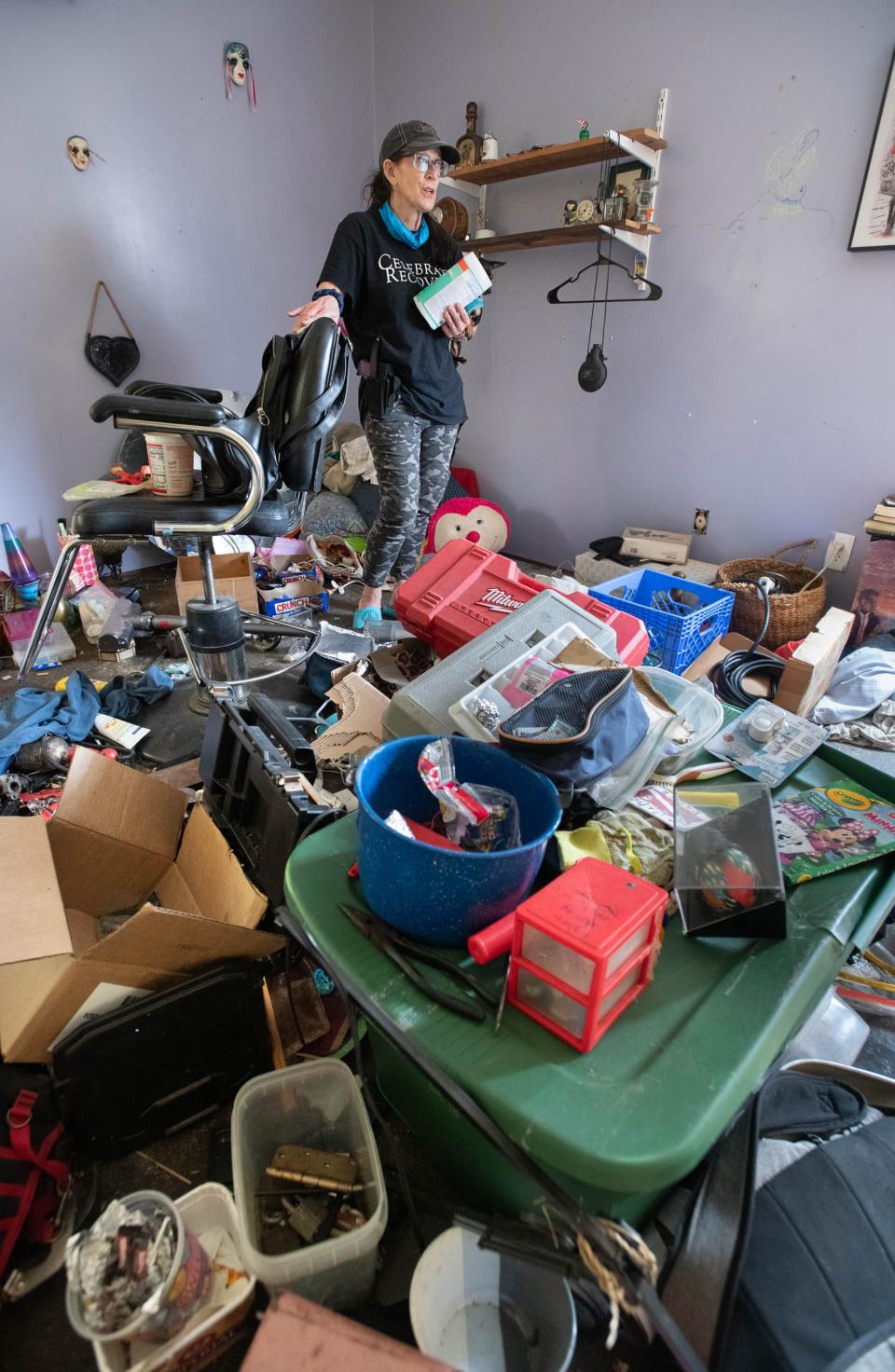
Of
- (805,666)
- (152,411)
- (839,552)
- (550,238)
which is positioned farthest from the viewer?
(550,238)

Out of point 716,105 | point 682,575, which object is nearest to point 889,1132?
A: point 682,575

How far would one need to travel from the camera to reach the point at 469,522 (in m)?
3.03

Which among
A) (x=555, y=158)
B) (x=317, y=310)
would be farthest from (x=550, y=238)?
(x=317, y=310)

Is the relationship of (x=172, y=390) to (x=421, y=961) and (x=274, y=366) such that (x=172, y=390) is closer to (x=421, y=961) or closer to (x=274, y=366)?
(x=274, y=366)

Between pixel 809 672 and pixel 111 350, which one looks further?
pixel 111 350

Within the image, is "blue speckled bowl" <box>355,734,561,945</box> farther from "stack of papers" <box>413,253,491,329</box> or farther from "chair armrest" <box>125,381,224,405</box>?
"stack of papers" <box>413,253,491,329</box>

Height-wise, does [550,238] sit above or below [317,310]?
above

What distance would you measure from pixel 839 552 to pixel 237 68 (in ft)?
9.87

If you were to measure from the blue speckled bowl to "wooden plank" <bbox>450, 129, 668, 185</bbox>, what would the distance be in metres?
2.44

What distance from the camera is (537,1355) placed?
709 millimetres

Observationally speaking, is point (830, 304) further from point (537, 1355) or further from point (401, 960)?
point (537, 1355)

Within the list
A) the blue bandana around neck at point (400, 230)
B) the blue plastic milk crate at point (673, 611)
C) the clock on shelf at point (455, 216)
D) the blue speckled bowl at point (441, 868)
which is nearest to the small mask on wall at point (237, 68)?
the clock on shelf at point (455, 216)

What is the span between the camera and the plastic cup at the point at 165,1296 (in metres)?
0.63

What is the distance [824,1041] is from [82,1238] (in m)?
0.97
